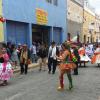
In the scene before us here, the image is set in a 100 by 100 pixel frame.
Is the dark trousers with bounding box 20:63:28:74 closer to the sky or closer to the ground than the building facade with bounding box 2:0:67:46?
closer to the ground

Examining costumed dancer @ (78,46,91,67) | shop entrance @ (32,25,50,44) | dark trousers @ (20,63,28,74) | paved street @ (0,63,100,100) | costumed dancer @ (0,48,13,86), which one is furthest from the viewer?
shop entrance @ (32,25,50,44)

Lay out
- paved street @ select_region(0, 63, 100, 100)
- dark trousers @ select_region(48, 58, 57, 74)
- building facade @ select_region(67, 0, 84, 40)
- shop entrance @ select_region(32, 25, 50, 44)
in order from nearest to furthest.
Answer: paved street @ select_region(0, 63, 100, 100), dark trousers @ select_region(48, 58, 57, 74), shop entrance @ select_region(32, 25, 50, 44), building facade @ select_region(67, 0, 84, 40)

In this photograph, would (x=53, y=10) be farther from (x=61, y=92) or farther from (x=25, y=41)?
(x=61, y=92)

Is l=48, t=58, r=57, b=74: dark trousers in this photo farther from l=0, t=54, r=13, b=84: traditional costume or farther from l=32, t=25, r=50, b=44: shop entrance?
l=32, t=25, r=50, b=44: shop entrance

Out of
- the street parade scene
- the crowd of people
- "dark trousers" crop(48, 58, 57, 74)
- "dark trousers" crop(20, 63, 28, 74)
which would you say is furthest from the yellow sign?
"dark trousers" crop(48, 58, 57, 74)

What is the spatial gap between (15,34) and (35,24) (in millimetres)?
5483

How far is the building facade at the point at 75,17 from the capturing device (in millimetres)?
50128

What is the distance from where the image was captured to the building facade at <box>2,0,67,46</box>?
31094 millimetres

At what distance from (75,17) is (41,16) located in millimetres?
15671

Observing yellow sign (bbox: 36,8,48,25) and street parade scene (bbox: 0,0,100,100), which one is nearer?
street parade scene (bbox: 0,0,100,100)

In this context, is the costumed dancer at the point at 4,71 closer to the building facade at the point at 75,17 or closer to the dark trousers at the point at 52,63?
the dark trousers at the point at 52,63

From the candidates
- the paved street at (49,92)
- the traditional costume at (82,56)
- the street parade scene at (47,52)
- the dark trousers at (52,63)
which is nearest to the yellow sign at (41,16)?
the street parade scene at (47,52)

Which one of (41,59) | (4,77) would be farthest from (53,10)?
(4,77)

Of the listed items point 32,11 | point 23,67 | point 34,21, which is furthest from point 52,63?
point 34,21
